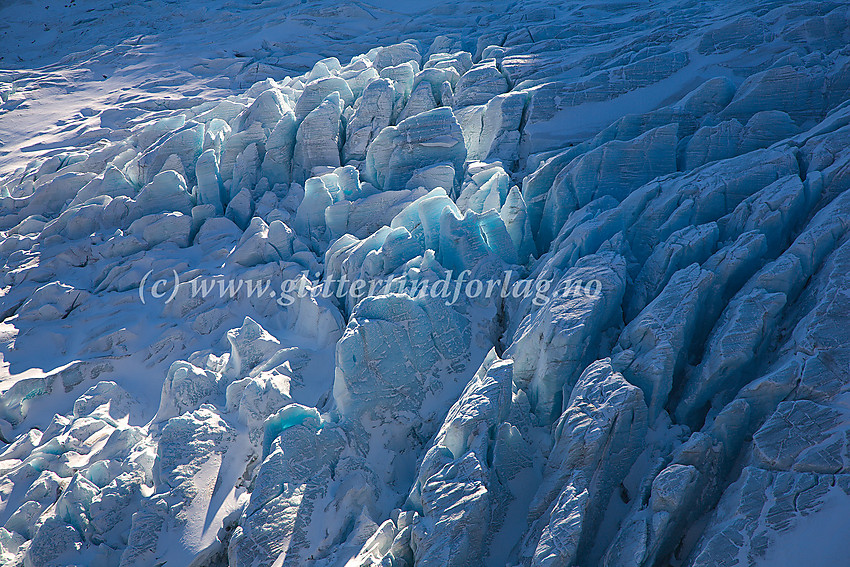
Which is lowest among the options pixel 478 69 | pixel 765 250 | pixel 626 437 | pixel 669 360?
pixel 626 437

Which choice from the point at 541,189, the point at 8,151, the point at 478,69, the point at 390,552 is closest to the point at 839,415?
the point at 390,552

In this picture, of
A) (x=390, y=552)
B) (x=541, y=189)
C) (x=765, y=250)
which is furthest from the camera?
(x=541, y=189)

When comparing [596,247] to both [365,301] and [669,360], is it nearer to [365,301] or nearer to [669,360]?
[669,360]

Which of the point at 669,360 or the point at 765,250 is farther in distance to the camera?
the point at 765,250

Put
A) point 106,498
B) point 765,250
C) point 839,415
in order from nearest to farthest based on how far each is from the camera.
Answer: point 839,415, point 765,250, point 106,498

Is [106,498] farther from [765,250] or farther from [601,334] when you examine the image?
A: [765,250]

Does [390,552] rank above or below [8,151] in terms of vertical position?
below
